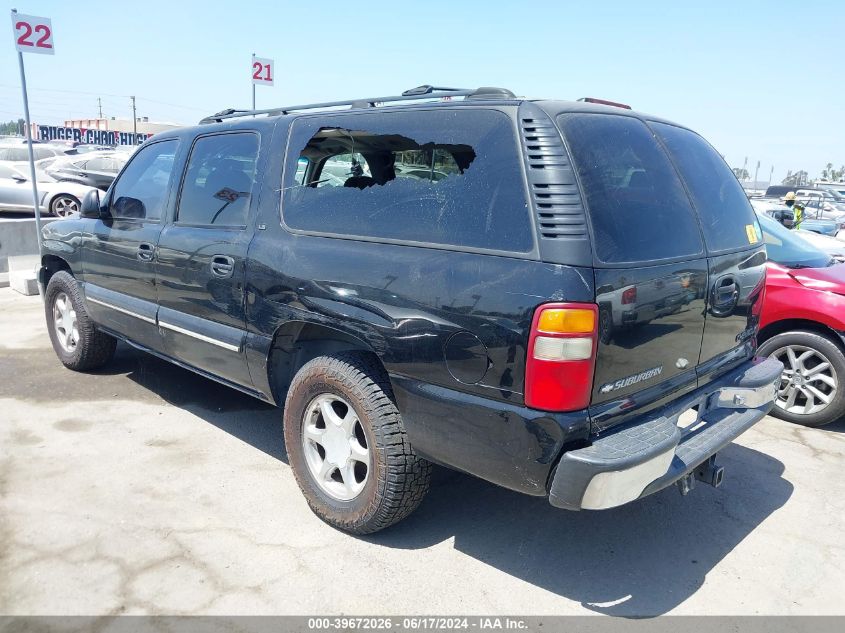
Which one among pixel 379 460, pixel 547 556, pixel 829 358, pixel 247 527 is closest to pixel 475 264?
pixel 379 460

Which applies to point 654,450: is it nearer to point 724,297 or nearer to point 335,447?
point 724,297

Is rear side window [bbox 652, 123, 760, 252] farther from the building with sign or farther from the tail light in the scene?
the building with sign

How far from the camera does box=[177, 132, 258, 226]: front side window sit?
3574mm

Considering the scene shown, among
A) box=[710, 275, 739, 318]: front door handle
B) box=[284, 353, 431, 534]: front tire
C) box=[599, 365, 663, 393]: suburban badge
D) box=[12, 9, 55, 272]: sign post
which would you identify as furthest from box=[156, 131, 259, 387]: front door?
box=[12, 9, 55, 272]: sign post

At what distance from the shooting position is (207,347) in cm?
375

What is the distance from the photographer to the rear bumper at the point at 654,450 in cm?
232

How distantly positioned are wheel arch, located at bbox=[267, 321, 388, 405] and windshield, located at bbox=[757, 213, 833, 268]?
347cm

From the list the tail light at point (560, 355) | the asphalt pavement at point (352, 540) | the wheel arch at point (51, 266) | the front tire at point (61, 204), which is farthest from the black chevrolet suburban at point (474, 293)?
the front tire at point (61, 204)

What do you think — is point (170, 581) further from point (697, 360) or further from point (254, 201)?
point (697, 360)

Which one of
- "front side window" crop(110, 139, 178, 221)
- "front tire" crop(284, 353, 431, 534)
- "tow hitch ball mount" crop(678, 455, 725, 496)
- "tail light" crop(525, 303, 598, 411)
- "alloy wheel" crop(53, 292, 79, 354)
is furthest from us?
"alloy wheel" crop(53, 292, 79, 354)

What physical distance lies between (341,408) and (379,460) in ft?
1.43

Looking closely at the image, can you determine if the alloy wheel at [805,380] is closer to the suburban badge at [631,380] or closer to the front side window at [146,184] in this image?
the suburban badge at [631,380]

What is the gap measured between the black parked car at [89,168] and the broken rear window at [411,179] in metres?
13.7

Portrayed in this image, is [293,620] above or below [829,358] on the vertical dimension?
below
